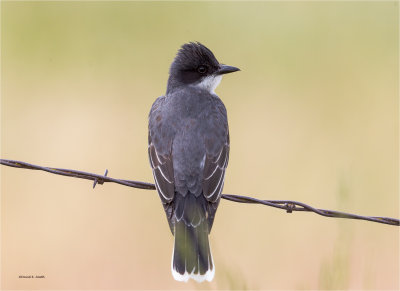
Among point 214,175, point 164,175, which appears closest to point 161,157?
point 164,175

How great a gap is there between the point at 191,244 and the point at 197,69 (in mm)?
2110

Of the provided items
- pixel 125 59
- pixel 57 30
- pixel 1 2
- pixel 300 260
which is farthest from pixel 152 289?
pixel 1 2

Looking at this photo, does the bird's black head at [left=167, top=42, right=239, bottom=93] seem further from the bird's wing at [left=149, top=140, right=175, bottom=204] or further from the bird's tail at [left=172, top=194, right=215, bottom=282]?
the bird's tail at [left=172, top=194, right=215, bottom=282]

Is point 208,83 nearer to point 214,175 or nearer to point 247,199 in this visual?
point 214,175

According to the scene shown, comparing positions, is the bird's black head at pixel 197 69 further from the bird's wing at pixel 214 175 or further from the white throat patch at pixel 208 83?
the bird's wing at pixel 214 175

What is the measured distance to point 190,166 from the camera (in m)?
5.65

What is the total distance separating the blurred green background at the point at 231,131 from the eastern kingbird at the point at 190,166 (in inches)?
10.8

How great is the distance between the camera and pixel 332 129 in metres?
9.24

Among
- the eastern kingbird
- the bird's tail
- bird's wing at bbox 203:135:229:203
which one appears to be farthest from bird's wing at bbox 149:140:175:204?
bird's wing at bbox 203:135:229:203

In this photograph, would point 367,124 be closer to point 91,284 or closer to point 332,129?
point 332,129

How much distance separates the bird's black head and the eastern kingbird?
11.3 inches

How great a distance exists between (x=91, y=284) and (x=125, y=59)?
441 centimetres

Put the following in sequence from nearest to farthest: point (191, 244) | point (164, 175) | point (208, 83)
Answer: point (191, 244)
point (164, 175)
point (208, 83)

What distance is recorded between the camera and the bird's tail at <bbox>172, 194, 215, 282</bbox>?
17.6 feet
